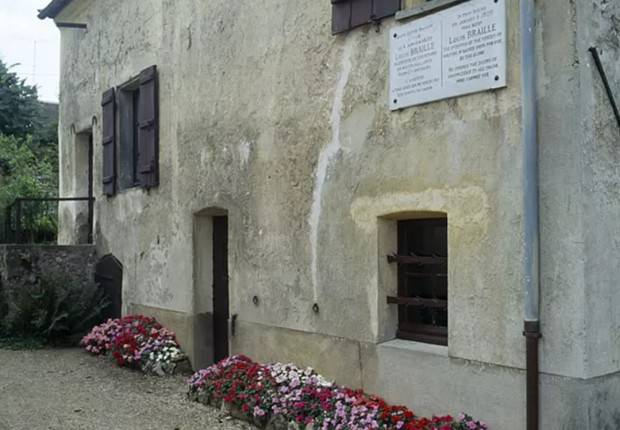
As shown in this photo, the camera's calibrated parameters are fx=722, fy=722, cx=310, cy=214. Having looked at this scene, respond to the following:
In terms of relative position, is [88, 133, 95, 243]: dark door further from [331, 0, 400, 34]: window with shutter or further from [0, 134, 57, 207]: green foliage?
[331, 0, 400, 34]: window with shutter

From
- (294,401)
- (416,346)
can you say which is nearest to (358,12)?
(416,346)

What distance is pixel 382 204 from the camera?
5656mm

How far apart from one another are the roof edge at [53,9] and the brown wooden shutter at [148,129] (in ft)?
12.2

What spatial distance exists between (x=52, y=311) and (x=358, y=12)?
6747 mm

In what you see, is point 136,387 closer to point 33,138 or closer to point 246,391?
point 246,391

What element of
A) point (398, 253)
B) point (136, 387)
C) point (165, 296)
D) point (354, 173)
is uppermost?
point (354, 173)

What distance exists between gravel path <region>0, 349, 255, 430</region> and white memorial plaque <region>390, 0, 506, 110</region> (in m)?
3.23

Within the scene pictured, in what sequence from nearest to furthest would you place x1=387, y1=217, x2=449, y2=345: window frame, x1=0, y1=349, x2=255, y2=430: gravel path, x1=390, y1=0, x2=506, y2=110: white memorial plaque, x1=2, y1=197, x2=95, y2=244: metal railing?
1. x1=390, y1=0, x2=506, y2=110: white memorial plaque
2. x1=387, y1=217, x2=449, y2=345: window frame
3. x1=0, y1=349, x2=255, y2=430: gravel path
4. x1=2, y1=197, x2=95, y2=244: metal railing

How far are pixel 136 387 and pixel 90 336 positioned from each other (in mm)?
2306

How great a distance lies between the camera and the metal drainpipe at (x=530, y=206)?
4414 mm

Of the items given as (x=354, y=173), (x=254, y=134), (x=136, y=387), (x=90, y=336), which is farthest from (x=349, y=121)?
(x=90, y=336)

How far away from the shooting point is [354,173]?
598 centimetres

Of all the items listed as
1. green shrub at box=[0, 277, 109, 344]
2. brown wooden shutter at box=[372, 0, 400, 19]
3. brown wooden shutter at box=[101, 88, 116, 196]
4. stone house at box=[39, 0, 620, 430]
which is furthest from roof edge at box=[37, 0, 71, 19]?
brown wooden shutter at box=[372, 0, 400, 19]

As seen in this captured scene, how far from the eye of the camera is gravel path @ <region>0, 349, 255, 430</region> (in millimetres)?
6406
